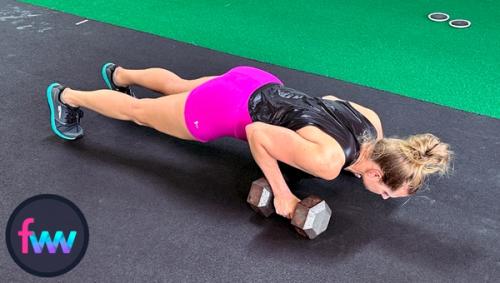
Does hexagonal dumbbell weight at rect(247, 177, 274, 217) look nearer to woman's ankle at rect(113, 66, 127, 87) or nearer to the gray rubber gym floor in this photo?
the gray rubber gym floor

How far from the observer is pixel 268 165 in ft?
6.16

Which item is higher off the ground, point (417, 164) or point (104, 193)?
point (417, 164)

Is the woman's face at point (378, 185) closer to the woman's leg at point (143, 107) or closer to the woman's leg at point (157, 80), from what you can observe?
the woman's leg at point (143, 107)

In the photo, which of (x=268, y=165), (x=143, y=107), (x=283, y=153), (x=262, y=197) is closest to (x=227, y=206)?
(x=262, y=197)

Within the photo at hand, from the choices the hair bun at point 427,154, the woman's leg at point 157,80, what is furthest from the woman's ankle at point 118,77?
the hair bun at point 427,154

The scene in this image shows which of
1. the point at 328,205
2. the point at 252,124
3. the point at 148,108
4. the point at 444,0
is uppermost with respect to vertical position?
the point at 444,0

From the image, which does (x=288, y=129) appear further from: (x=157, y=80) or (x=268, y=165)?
(x=157, y=80)

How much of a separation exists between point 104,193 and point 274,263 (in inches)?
31.6

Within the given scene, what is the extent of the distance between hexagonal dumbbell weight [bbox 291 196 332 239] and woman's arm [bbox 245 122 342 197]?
0.35 feet

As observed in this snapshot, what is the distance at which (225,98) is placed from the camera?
197 centimetres

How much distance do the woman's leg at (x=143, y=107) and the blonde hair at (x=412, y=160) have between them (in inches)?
33.1

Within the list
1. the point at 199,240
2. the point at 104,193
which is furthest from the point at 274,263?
the point at 104,193

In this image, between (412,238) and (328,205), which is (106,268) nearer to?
(328,205)

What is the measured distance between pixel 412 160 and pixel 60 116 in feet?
5.44
